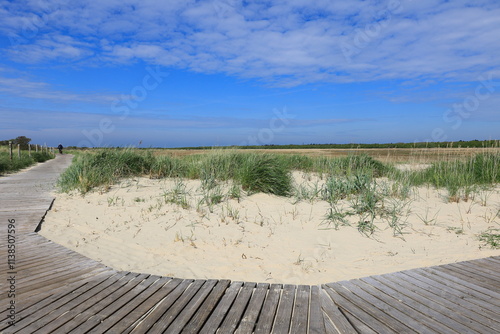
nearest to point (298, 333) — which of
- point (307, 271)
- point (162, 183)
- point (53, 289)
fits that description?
point (307, 271)

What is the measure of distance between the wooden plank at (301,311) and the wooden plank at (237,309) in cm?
42

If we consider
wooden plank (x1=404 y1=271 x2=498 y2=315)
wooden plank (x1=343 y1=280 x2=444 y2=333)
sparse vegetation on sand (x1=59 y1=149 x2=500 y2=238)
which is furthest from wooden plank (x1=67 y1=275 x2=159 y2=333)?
sparse vegetation on sand (x1=59 y1=149 x2=500 y2=238)

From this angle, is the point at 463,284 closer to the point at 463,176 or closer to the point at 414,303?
the point at 414,303

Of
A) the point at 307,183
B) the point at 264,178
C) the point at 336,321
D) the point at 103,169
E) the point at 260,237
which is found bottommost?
the point at 260,237

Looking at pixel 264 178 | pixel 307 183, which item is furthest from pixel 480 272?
pixel 307 183

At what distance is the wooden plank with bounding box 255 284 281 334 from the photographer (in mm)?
2520

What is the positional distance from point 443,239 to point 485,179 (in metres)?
5.57

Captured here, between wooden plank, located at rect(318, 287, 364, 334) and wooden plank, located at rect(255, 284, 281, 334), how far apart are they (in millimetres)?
402

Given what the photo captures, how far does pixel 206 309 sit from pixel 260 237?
2973 millimetres

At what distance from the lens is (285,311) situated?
2.76 metres

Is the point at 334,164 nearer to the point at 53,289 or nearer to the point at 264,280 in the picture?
the point at 264,280

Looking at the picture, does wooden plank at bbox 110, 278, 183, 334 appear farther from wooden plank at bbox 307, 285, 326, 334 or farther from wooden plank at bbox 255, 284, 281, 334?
wooden plank at bbox 307, 285, 326, 334

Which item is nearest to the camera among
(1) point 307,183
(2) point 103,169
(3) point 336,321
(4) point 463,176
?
(3) point 336,321

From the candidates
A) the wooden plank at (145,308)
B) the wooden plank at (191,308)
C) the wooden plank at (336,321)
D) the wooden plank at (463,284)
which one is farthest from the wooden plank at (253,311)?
the wooden plank at (463,284)
